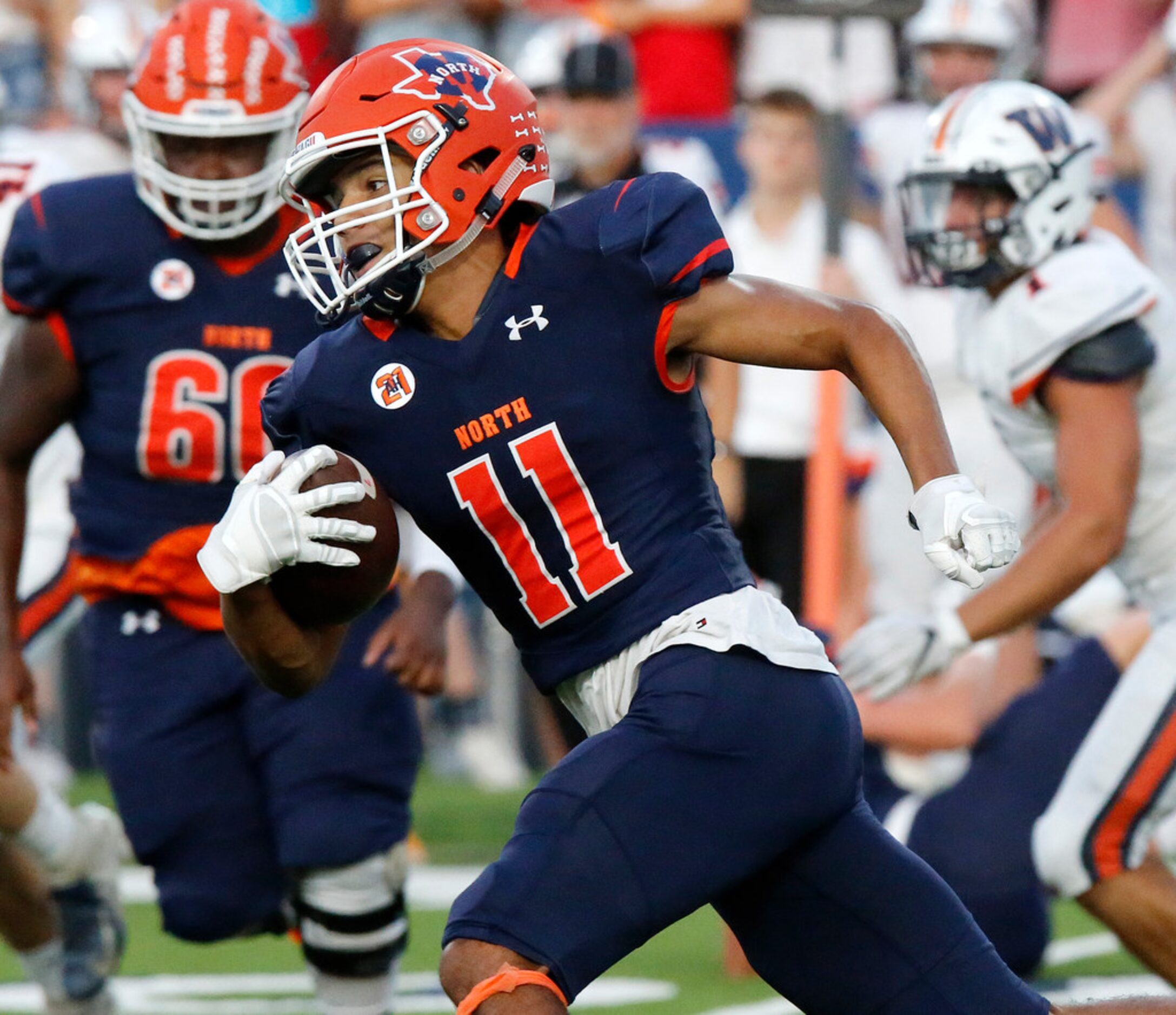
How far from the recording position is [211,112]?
3.80 m

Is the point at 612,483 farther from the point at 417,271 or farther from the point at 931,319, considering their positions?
the point at 931,319

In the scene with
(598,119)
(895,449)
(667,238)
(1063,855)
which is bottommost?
(895,449)

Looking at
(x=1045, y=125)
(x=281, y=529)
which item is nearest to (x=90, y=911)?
(x=281, y=529)

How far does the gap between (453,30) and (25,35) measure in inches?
64.8

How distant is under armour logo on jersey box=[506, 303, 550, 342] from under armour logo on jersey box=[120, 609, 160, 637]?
138 centimetres

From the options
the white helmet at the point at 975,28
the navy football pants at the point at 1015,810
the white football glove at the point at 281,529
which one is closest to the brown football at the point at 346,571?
the white football glove at the point at 281,529

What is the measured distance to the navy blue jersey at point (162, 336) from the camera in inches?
151

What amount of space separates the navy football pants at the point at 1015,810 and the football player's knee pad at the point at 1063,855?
617 mm

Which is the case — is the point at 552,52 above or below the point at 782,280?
above

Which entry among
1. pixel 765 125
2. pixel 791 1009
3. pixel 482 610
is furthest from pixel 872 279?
pixel 791 1009

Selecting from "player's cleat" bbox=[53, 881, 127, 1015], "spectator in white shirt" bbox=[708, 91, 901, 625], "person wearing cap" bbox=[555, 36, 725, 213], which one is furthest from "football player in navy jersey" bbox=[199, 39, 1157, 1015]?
"spectator in white shirt" bbox=[708, 91, 901, 625]

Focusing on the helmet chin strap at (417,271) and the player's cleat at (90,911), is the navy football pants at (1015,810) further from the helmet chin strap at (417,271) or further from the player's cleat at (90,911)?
the helmet chin strap at (417,271)

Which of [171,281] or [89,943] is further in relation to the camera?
[89,943]

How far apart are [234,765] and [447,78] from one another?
58.6 inches
